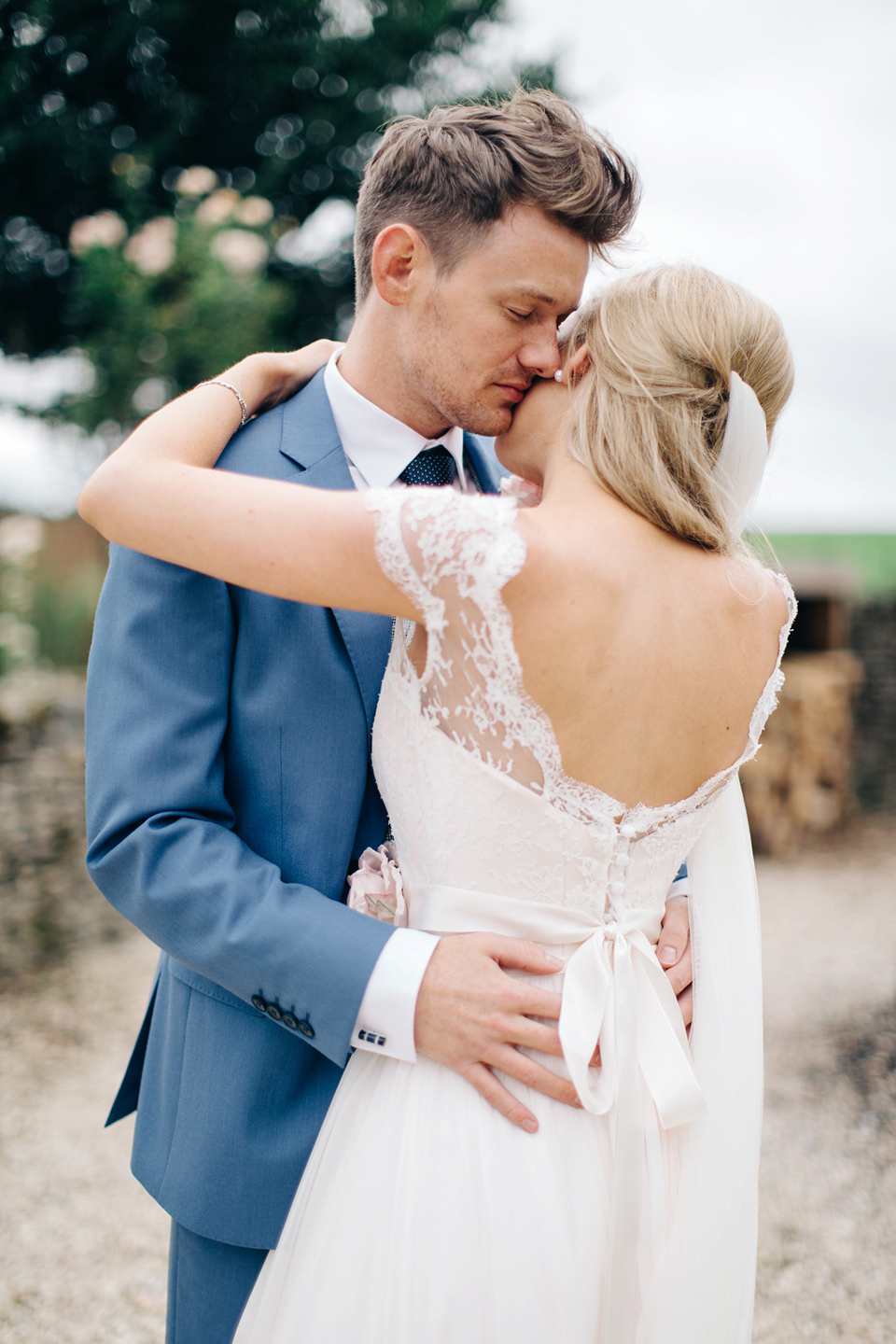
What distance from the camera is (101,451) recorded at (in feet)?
21.1

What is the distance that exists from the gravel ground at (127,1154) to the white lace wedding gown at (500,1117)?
198cm

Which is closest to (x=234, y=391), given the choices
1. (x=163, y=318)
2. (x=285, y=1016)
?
(x=285, y=1016)

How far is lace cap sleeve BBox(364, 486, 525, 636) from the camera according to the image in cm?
111

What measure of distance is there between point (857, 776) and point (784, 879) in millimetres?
2146

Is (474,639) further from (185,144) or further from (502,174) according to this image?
(185,144)

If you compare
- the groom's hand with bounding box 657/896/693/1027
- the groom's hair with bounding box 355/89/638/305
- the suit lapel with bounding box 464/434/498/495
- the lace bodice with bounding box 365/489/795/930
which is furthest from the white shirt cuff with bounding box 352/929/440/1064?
the groom's hair with bounding box 355/89/638/305

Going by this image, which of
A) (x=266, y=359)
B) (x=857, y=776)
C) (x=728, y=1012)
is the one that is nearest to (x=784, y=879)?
(x=857, y=776)

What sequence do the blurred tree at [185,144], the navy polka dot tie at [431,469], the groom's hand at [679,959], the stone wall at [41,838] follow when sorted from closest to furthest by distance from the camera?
the groom's hand at [679,959] → the navy polka dot tie at [431,469] → the stone wall at [41,838] → the blurred tree at [185,144]

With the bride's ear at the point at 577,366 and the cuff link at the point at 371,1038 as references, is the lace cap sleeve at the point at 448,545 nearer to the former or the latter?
the bride's ear at the point at 577,366

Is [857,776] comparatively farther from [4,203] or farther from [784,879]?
[4,203]

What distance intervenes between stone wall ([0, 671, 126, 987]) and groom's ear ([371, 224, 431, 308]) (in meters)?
4.20

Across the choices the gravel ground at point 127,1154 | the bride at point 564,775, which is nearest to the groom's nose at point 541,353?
the bride at point 564,775

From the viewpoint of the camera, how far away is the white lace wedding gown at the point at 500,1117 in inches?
46.1

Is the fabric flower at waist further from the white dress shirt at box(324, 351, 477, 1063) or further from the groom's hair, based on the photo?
the groom's hair
